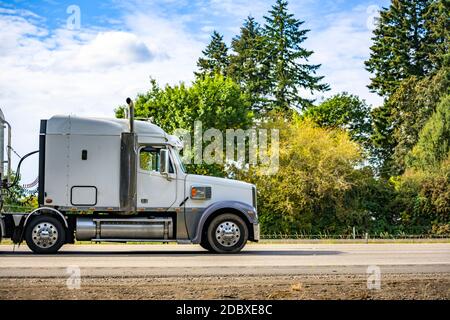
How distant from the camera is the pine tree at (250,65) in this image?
7489 cm

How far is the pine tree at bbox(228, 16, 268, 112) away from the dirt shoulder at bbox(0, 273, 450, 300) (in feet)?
198

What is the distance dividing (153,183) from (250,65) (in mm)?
58940

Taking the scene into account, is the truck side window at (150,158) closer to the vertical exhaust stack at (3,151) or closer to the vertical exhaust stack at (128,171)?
the vertical exhaust stack at (128,171)

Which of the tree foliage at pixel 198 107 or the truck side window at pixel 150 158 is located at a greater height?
the tree foliage at pixel 198 107

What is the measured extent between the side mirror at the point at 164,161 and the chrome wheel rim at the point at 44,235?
3.03m

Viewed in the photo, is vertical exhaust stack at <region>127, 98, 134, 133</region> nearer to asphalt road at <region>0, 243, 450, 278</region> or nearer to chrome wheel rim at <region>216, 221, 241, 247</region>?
asphalt road at <region>0, 243, 450, 278</region>

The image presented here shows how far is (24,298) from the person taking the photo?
32.4 ft

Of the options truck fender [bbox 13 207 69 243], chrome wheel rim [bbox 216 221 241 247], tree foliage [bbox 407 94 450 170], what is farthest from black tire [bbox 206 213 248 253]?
tree foliage [bbox 407 94 450 170]

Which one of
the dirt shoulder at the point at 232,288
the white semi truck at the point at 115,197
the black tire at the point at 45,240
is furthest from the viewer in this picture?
the white semi truck at the point at 115,197

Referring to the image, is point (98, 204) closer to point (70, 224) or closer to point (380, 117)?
point (70, 224)

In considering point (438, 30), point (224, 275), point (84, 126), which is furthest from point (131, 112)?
point (438, 30)

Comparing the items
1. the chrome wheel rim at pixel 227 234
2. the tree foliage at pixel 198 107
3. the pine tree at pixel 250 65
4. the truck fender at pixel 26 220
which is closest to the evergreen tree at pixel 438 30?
the pine tree at pixel 250 65

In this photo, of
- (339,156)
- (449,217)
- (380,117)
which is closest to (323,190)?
(339,156)

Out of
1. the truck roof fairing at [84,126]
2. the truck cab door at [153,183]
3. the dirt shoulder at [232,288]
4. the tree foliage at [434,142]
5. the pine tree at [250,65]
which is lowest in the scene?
the dirt shoulder at [232,288]
